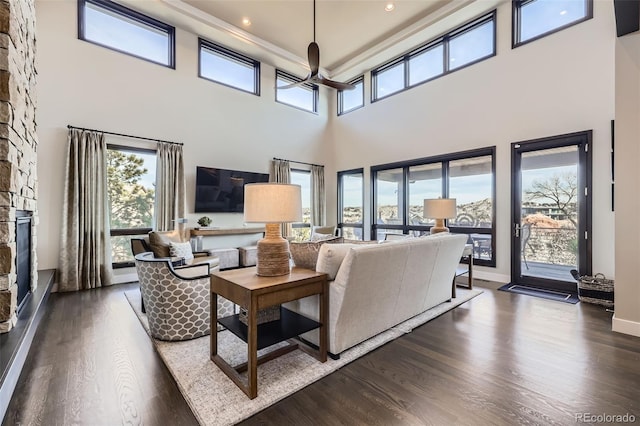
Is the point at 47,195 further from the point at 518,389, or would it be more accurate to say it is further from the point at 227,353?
the point at 518,389

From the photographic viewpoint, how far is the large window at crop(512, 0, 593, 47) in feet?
13.8

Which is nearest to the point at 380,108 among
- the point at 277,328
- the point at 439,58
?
the point at 439,58

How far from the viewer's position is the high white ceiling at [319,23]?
4980 millimetres

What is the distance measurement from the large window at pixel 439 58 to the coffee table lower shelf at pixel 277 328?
550 centimetres

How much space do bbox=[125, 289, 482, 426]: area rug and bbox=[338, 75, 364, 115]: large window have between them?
6037 mm

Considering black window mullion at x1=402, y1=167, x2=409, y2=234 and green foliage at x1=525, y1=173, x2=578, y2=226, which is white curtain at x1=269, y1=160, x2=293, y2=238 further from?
green foliage at x1=525, y1=173, x2=578, y2=226

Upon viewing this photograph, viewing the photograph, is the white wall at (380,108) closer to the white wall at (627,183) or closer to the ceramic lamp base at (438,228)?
the ceramic lamp base at (438,228)

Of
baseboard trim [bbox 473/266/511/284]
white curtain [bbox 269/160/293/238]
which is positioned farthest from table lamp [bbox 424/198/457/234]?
white curtain [bbox 269/160/293/238]

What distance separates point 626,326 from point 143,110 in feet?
23.1

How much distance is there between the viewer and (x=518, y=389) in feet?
6.38

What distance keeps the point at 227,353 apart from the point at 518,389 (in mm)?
2150

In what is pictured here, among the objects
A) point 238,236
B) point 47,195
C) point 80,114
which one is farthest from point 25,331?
point 238,236

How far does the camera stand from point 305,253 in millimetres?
2510

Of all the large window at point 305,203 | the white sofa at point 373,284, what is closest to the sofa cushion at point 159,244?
the white sofa at point 373,284
